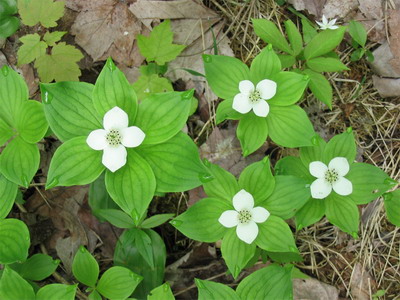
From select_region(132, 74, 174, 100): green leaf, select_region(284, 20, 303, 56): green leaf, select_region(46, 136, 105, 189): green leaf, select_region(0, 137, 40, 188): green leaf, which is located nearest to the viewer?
select_region(46, 136, 105, 189): green leaf

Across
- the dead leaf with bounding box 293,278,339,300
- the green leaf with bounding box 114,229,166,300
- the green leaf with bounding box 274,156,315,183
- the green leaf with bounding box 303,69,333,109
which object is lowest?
the dead leaf with bounding box 293,278,339,300

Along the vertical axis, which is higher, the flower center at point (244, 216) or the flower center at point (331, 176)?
the flower center at point (331, 176)

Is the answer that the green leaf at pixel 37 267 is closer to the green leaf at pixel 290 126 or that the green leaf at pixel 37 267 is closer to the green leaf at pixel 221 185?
the green leaf at pixel 221 185

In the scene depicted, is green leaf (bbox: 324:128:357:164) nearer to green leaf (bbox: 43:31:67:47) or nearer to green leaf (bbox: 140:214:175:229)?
green leaf (bbox: 140:214:175:229)

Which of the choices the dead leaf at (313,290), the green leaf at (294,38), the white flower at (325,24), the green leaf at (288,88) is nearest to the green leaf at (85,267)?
the dead leaf at (313,290)

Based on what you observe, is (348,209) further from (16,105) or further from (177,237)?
(16,105)

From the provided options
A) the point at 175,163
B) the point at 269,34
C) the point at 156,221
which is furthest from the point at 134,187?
the point at 269,34

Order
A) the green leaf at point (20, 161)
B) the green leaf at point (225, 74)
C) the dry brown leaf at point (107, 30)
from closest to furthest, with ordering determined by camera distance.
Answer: the green leaf at point (20, 161)
the green leaf at point (225, 74)
the dry brown leaf at point (107, 30)

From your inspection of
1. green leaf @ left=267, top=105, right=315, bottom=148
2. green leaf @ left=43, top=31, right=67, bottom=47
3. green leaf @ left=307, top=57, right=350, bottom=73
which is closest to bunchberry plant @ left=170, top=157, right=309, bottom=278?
green leaf @ left=267, top=105, right=315, bottom=148
